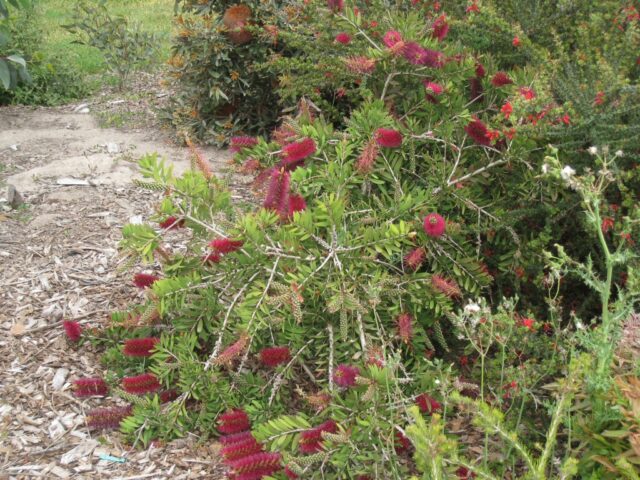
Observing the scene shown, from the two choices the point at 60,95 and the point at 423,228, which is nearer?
the point at 423,228

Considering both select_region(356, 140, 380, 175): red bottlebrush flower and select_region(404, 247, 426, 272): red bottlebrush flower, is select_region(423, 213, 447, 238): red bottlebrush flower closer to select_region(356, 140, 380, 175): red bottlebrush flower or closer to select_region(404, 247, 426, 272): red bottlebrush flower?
select_region(404, 247, 426, 272): red bottlebrush flower

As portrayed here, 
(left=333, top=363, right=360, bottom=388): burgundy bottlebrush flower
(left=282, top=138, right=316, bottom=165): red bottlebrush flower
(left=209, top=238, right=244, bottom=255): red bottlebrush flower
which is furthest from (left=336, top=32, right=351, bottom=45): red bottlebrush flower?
(left=333, top=363, right=360, bottom=388): burgundy bottlebrush flower

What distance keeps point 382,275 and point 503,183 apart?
78cm

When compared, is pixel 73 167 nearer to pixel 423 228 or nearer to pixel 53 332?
pixel 53 332

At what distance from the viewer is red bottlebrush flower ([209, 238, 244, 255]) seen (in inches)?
99.4

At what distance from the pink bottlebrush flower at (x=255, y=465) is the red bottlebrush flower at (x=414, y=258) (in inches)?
34.1

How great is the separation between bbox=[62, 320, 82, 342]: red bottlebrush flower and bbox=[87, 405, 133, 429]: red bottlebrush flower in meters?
0.47

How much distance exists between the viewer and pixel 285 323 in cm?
275

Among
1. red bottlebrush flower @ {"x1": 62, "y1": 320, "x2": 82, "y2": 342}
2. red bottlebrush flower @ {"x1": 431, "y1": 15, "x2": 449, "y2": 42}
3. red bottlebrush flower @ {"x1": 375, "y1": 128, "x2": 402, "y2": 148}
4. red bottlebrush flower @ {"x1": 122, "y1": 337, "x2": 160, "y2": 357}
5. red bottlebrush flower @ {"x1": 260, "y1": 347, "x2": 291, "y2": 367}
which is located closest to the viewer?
red bottlebrush flower @ {"x1": 260, "y1": 347, "x2": 291, "y2": 367}

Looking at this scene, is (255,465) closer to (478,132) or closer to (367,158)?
(367,158)

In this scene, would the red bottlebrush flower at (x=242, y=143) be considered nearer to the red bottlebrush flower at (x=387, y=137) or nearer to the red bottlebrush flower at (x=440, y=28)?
the red bottlebrush flower at (x=387, y=137)

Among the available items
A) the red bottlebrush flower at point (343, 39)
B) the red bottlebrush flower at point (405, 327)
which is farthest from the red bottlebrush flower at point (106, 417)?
the red bottlebrush flower at point (343, 39)

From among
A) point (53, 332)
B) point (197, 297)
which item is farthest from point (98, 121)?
point (197, 297)

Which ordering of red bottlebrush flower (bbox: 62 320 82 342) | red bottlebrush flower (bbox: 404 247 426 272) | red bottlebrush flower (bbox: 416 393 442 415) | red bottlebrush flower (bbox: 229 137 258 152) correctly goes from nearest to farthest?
red bottlebrush flower (bbox: 416 393 442 415) → red bottlebrush flower (bbox: 404 247 426 272) → red bottlebrush flower (bbox: 62 320 82 342) → red bottlebrush flower (bbox: 229 137 258 152)
